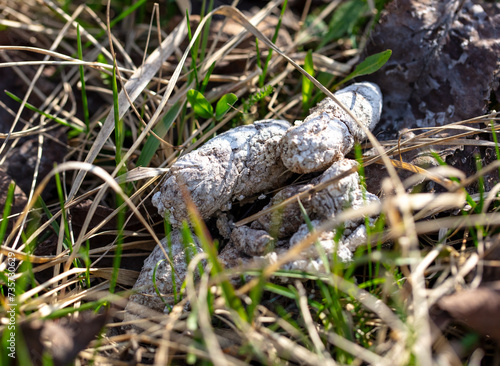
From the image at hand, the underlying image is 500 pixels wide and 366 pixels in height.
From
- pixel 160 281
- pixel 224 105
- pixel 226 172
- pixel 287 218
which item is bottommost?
pixel 160 281

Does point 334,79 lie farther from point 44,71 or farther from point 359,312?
point 44,71

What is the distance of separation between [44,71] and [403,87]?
199 centimetres

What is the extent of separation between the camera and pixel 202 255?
1.22 meters

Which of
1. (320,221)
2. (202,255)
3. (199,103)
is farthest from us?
(199,103)

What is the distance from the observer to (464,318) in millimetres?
1158

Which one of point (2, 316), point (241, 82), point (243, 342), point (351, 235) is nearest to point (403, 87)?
point (241, 82)

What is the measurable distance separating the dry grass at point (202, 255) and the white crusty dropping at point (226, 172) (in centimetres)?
16

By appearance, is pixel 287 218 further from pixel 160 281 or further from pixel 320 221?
pixel 160 281

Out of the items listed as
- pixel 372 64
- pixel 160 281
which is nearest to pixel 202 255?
pixel 160 281

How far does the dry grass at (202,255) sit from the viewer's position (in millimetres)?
1181

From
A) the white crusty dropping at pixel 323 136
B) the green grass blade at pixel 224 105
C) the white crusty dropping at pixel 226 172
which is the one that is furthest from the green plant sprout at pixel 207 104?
the white crusty dropping at pixel 323 136

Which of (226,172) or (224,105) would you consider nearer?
(226,172)

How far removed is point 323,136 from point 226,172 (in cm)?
38

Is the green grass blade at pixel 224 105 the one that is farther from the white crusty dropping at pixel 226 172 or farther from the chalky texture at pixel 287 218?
the chalky texture at pixel 287 218
